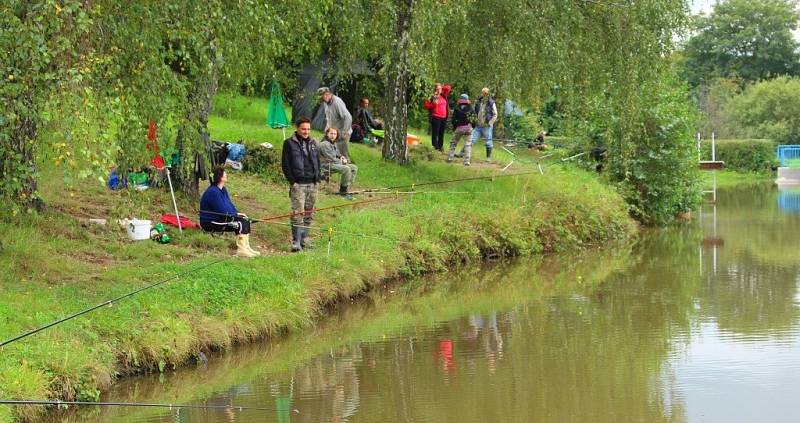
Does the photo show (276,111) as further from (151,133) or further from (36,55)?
(36,55)

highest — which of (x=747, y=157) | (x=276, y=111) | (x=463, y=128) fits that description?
(x=276, y=111)

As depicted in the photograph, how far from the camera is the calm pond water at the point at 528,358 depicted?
10133mm

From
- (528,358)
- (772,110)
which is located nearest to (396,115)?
(528,358)

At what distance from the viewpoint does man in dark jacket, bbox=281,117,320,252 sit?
1548cm

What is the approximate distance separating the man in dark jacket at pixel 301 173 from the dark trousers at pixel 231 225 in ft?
3.16

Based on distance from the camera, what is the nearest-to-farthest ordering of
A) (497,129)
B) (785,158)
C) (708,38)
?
(497,129)
(785,158)
(708,38)

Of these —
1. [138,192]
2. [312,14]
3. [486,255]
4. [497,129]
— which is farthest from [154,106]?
[497,129]

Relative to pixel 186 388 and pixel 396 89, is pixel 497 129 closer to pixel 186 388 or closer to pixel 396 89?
pixel 396 89

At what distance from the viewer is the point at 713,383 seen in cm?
1101

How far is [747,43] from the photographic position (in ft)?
259

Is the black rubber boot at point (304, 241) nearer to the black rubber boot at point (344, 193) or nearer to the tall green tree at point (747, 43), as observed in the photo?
the black rubber boot at point (344, 193)

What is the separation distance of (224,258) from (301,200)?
67.3 inches

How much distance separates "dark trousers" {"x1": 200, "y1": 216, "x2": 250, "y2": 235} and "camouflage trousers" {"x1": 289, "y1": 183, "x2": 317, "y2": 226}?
1023 mm

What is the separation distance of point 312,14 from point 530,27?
20.6ft
